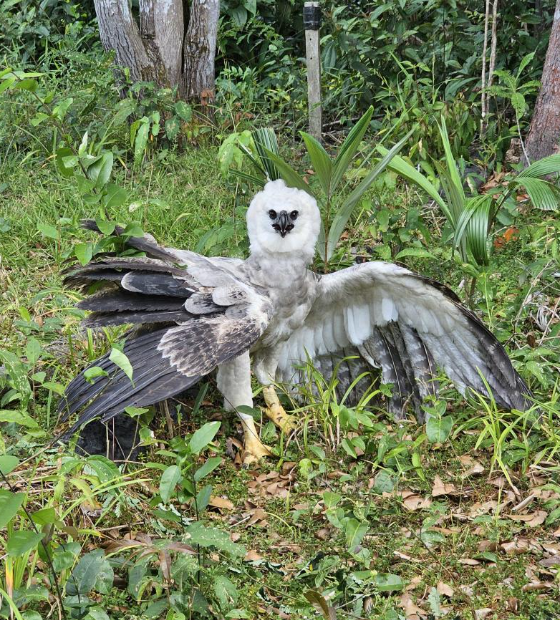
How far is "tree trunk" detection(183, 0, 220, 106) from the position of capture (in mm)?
6484

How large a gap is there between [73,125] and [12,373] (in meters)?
3.15

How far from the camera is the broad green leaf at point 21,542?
227cm

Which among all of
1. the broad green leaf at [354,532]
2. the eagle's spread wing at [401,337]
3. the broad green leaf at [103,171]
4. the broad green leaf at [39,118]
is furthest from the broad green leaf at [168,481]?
the broad green leaf at [39,118]

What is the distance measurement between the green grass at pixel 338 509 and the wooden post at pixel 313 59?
1.59 meters

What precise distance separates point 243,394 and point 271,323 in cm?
38

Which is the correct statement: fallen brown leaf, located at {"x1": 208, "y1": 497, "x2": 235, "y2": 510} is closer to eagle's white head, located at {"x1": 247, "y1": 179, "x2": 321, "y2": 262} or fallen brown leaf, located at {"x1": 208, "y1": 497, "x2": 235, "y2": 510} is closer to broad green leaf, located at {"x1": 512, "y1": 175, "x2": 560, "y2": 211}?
eagle's white head, located at {"x1": 247, "y1": 179, "x2": 321, "y2": 262}

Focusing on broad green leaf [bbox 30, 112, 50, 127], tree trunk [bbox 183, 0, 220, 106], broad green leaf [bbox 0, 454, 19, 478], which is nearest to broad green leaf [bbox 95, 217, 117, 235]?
broad green leaf [bbox 30, 112, 50, 127]

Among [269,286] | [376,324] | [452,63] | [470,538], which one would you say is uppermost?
[452,63]

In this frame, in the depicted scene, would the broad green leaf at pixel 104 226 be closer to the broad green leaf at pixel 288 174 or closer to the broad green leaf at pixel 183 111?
the broad green leaf at pixel 288 174

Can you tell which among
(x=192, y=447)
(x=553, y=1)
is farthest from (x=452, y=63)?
(x=192, y=447)

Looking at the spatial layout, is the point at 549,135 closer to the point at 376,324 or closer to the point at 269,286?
the point at 376,324

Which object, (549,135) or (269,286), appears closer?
(269,286)

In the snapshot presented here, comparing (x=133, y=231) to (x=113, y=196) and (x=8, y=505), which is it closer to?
(x=113, y=196)

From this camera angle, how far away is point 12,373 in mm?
3748
